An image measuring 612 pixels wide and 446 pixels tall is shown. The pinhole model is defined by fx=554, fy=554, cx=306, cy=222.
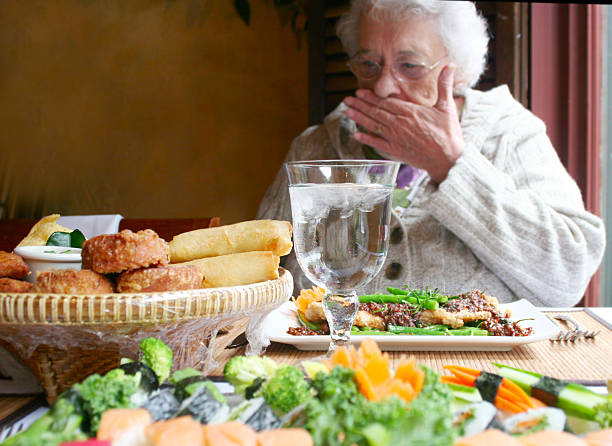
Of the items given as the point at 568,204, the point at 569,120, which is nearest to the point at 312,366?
the point at 568,204

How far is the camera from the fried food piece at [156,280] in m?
0.65

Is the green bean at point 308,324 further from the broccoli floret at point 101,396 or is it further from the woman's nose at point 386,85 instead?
the woman's nose at point 386,85

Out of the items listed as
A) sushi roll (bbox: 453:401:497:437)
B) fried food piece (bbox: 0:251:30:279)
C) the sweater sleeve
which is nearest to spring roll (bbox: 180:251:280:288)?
fried food piece (bbox: 0:251:30:279)

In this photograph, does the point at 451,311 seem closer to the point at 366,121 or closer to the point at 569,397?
the point at 569,397

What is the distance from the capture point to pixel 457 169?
170 centimetres

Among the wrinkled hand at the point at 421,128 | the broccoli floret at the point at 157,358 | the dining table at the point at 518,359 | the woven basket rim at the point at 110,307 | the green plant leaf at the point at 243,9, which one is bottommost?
the dining table at the point at 518,359

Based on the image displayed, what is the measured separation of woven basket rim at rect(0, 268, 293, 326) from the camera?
574 millimetres

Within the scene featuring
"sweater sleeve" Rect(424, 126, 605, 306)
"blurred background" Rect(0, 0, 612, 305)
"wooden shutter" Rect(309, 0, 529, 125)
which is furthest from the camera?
"blurred background" Rect(0, 0, 612, 305)

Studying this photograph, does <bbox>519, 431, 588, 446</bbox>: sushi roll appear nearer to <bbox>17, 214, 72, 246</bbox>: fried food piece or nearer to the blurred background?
<bbox>17, 214, 72, 246</bbox>: fried food piece

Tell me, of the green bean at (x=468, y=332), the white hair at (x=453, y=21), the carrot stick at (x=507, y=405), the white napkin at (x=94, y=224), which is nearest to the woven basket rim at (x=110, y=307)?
the carrot stick at (x=507, y=405)

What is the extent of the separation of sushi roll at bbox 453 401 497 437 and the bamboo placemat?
0.32 m

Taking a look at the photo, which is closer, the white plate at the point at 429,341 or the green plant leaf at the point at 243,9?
the white plate at the point at 429,341

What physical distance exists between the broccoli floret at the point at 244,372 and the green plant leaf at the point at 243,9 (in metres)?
3.48

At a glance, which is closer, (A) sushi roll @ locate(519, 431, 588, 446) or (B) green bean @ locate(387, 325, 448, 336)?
(A) sushi roll @ locate(519, 431, 588, 446)
